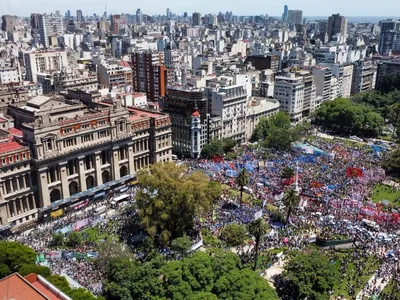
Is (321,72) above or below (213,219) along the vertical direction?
above

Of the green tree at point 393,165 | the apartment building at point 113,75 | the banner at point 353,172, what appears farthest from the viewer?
the apartment building at point 113,75

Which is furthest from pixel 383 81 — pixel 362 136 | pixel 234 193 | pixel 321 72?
pixel 234 193

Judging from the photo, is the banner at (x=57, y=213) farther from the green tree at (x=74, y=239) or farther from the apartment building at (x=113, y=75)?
the apartment building at (x=113, y=75)

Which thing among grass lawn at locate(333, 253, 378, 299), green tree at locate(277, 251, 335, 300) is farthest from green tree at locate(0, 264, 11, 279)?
grass lawn at locate(333, 253, 378, 299)

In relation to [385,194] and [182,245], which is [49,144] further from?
[385,194]

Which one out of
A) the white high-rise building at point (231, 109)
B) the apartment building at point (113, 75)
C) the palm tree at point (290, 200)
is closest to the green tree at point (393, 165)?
the palm tree at point (290, 200)

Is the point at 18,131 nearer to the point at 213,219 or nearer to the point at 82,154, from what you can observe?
the point at 82,154
